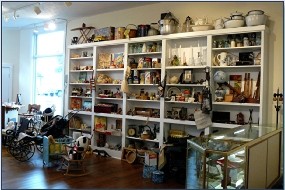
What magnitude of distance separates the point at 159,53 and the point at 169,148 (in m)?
1.83

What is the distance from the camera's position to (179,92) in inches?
205

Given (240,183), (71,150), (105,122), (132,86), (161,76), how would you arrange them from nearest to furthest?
(240,183) → (71,150) → (161,76) → (132,86) → (105,122)

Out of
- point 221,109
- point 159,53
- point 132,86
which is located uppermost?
point 159,53

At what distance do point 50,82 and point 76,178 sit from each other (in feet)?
13.6

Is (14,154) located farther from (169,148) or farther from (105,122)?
(169,148)

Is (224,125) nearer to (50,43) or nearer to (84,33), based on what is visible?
(84,33)

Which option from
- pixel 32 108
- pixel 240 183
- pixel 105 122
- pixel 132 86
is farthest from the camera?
pixel 32 108

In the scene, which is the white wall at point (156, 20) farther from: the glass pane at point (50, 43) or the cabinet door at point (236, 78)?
the glass pane at point (50, 43)

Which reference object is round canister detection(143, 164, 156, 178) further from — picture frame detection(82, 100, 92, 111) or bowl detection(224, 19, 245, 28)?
bowl detection(224, 19, 245, 28)

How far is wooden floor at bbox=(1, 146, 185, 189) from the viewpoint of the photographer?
403 centimetres

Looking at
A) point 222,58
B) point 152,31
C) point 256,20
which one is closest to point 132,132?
point 152,31

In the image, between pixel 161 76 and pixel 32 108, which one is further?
pixel 32 108

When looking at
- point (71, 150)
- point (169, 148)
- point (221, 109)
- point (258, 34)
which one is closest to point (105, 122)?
point (71, 150)

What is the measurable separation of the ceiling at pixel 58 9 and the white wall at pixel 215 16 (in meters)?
0.15
